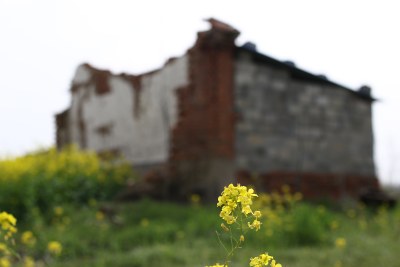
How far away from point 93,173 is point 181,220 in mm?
3638

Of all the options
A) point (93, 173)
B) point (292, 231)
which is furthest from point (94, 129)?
point (292, 231)

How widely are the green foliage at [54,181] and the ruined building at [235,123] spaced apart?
2.76 feet

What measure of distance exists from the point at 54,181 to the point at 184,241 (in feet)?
13.0

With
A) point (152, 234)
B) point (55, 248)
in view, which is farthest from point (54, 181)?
point (55, 248)

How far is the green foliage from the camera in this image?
8.94m

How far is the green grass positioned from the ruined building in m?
1.83

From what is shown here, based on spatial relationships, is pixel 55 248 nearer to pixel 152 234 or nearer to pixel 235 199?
pixel 152 234

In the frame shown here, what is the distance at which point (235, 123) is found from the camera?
1007 cm

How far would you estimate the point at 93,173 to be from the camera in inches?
433

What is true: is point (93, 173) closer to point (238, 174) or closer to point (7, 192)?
point (7, 192)

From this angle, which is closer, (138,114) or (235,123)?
(235,123)

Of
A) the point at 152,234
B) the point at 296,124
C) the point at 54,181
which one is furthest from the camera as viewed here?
the point at 296,124

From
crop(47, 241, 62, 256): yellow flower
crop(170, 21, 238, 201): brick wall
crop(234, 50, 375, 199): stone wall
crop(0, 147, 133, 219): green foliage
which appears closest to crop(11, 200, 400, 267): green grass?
crop(47, 241, 62, 256): yellow flower

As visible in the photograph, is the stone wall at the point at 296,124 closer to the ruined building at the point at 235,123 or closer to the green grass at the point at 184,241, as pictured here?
the ruined building at the point at 235,123
